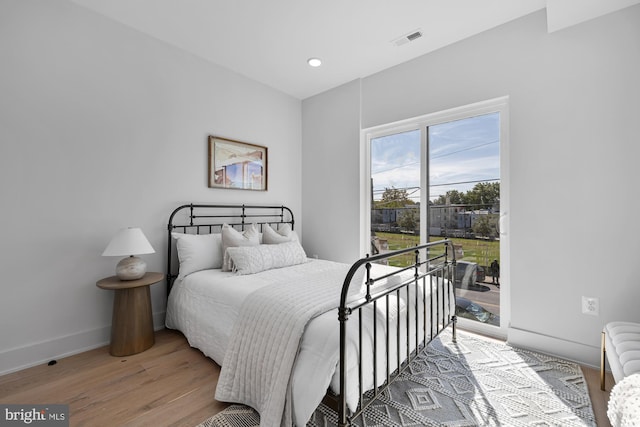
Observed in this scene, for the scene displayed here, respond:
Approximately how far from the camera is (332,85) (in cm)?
362

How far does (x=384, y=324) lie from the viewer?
62.8 inches

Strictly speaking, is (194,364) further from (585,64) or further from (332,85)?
(585,64)

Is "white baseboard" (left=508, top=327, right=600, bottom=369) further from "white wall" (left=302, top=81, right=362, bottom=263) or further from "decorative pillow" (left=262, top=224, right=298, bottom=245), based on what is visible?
"decorative pillow" (left=262, top=224, right=298, bottom=245)

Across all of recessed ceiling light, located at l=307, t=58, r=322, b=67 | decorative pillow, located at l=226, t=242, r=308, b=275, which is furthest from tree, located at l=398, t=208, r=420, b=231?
recessed ceiling light, located at l=307, t=58, r=322, b=67

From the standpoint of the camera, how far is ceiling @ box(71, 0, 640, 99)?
2225mm

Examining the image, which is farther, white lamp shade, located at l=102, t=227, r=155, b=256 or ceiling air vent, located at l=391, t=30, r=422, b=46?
ceiling air vent, located at l=391, t=30, r=422, b=46

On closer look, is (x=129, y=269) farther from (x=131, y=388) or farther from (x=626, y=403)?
(x=626, y=403)

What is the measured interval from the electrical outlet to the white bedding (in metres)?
0.89

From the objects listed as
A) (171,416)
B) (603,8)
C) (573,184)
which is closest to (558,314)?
(573,184)

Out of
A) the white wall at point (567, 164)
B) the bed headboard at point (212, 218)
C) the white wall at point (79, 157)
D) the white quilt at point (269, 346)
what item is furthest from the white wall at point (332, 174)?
the white quilt at point (269, 346)

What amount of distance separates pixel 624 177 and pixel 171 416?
3222 mm

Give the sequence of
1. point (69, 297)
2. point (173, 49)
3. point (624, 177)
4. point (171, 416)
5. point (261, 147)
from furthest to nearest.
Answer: point (261, 147) → point (173, 49) → point (69, 297) → point (624, 177) → point (171, 416)

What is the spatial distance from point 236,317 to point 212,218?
149 centimetres

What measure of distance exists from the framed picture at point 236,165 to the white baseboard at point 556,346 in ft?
9.57
